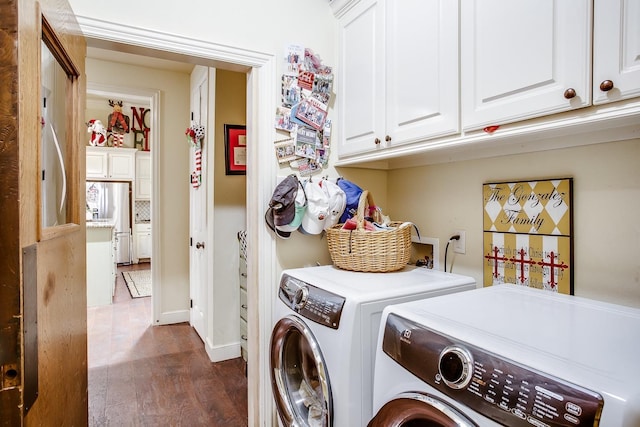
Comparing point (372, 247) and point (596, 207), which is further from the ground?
point (596, 207)

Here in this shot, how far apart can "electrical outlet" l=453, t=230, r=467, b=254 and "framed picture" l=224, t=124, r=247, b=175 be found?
1.89 m

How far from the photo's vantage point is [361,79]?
172cm

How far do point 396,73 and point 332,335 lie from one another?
1.10m

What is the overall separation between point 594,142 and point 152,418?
2.57 meters

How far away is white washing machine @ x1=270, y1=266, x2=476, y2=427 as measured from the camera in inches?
43.7

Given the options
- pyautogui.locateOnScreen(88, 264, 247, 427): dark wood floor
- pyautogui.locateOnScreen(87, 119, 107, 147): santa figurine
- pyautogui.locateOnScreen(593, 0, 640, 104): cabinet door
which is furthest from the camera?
→ pyautogui.locateOnScreen(87, 119, 107, 147): santa figurine

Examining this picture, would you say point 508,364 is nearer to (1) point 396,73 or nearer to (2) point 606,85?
(2) point 606,85

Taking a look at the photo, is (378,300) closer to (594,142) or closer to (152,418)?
(594,142)

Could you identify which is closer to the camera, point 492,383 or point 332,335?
point 492,383

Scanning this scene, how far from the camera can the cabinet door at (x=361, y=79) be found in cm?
161

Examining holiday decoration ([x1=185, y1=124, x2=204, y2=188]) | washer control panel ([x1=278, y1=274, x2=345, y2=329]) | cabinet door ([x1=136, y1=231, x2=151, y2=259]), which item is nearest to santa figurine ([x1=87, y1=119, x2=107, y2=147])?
cabinet door ([x1=136, y1=231, x2=151, y2=259])

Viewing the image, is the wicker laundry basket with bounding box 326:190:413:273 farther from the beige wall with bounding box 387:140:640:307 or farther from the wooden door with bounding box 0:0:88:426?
the wooden door with bounding box 0:0:88:426

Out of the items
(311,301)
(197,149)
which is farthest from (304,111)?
(197,149)

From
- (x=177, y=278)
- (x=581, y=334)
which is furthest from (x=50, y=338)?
(x=177, y=278)
